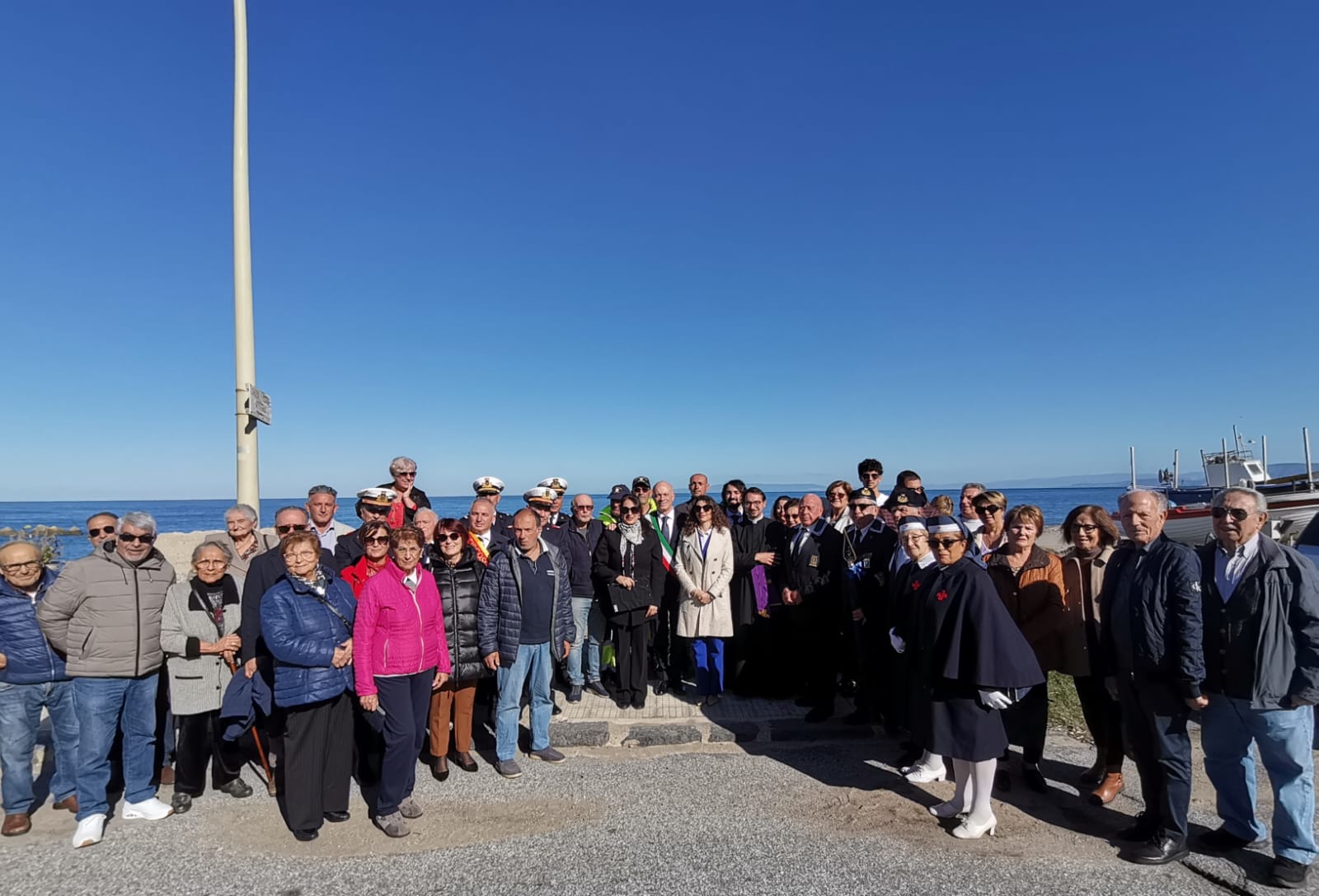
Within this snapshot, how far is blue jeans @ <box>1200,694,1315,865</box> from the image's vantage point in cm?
344

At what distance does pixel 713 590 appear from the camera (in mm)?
6227

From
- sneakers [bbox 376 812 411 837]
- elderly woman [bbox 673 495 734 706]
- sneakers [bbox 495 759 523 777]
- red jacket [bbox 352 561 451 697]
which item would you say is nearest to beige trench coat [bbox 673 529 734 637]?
elderly woman [bbox 673 495 734 706]

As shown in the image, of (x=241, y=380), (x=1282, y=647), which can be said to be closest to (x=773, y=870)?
(x=1282, y=647)

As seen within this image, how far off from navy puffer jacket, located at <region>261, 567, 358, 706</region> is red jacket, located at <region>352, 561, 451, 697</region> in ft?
0.51

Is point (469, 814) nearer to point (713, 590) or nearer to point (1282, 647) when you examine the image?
point (713, 590)

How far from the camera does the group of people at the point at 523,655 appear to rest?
12.0 ft

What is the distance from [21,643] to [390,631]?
7.23 feet

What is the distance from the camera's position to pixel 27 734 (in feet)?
13.5

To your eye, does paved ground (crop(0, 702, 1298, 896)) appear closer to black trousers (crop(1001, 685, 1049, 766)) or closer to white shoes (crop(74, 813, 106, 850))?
white shoes (crop(74, 813, 106, 850))

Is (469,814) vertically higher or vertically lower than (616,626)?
lower

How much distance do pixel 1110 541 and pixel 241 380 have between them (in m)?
7.38

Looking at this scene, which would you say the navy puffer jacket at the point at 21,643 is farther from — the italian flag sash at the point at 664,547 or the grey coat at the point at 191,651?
the italian flag sash at the point at 664,547

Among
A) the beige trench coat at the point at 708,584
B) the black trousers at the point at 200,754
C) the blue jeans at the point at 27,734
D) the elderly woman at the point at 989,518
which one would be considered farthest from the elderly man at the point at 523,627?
the elderly woman at the point at 989,518

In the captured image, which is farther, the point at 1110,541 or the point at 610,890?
the point at 1110,541
